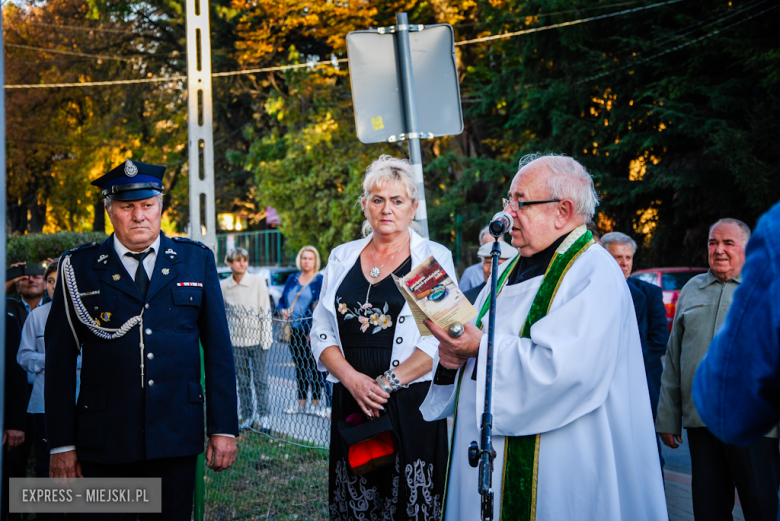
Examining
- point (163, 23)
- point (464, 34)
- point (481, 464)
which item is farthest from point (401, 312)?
point (163, 23)

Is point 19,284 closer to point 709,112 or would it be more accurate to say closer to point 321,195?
point 709,112

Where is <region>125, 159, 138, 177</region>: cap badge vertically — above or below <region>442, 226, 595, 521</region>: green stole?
above

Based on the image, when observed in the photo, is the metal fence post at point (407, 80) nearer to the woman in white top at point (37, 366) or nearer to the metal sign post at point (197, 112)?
the woman in white top at point (37, 366)

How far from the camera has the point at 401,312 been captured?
11.4 feet

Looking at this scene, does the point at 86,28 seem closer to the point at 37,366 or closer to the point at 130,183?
the point at 37,366

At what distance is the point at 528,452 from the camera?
2.53 m

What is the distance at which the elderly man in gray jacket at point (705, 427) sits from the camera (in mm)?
3932

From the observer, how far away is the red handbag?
3.21 metres

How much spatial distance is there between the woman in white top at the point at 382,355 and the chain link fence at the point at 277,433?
44.2 inches

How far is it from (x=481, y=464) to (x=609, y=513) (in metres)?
0.57

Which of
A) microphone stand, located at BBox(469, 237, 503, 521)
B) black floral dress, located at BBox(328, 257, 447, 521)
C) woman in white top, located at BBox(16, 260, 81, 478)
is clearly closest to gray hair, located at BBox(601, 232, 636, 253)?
black floral dress, located at BBox(328, 257, 447, 521)

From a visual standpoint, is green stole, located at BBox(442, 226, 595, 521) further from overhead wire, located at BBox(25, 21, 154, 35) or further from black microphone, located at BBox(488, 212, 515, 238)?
overhead wire, located at BBox(25, 21, 154, 35)

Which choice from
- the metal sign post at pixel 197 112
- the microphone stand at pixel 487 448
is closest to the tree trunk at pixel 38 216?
the metal sign post at pixel 197 112

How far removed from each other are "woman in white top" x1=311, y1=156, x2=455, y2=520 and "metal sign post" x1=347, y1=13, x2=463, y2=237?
49 cm
